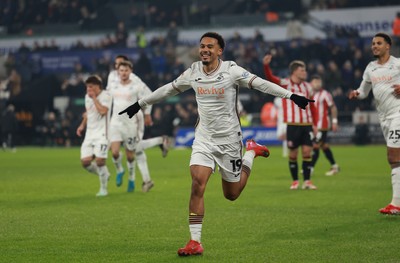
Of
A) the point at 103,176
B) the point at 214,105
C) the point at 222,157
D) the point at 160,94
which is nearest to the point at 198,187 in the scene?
the point at 222,157

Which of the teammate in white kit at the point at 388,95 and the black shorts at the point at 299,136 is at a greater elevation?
the teammate in white kit at the point at 388,95

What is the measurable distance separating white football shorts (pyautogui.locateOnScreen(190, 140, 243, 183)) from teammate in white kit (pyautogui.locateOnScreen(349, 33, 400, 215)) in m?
3.86

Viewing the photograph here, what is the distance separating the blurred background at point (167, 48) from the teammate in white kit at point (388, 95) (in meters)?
23.8

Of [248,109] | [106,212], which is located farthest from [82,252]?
[248,109]

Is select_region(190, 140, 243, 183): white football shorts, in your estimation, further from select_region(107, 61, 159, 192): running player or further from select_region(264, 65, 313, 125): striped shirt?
select_region(264, 65, 313, 125): striped shirt

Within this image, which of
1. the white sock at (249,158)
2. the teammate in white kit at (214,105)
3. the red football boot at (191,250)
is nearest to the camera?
the red football boot at (191,250)

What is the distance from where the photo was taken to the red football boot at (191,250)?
389 inches

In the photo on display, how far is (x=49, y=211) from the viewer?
15016mm

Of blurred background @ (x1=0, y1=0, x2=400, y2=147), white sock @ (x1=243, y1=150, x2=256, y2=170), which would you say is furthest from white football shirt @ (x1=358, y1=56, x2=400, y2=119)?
blurred background @ (x1=0, y1=0, x2=400, y2=147)

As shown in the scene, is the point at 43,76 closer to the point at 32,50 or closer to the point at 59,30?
the point at 32,50

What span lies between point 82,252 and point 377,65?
246 inches

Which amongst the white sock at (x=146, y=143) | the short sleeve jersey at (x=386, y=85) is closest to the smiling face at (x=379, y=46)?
the short sleeve jersey at (x=386, y=85)

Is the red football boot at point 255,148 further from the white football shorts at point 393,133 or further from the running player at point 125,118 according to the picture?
the running player at point 125,118

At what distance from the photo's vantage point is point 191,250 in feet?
32.5
